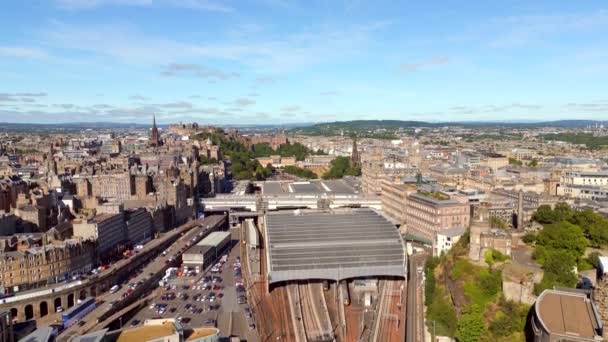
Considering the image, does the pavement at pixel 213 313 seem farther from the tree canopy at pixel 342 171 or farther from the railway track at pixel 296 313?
the tree canopy at pixel 342 171

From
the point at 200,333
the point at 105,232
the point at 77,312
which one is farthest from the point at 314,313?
the point at 105,232

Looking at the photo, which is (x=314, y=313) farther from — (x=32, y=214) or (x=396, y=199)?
(x=32, y=214)

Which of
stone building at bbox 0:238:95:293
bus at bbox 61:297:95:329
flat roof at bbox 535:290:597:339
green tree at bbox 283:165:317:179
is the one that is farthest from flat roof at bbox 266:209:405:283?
green tree at bbox 283:165:317:179

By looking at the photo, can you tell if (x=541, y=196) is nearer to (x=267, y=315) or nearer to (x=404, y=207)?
(x=404, y=207)

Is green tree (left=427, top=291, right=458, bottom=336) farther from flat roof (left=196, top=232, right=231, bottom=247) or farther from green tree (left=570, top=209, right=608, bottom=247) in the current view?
flat roof (left=196, top=232, right=231, bottom=247)

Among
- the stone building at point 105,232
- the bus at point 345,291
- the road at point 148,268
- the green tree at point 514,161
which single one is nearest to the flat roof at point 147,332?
the road at point 148,268

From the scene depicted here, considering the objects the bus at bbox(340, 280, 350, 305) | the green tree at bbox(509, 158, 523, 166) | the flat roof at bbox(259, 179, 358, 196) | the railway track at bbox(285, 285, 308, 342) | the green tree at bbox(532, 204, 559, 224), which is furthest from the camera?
the green tree at bbox(509, 158, 523, 166)

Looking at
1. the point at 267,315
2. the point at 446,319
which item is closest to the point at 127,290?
the point at 267,315
